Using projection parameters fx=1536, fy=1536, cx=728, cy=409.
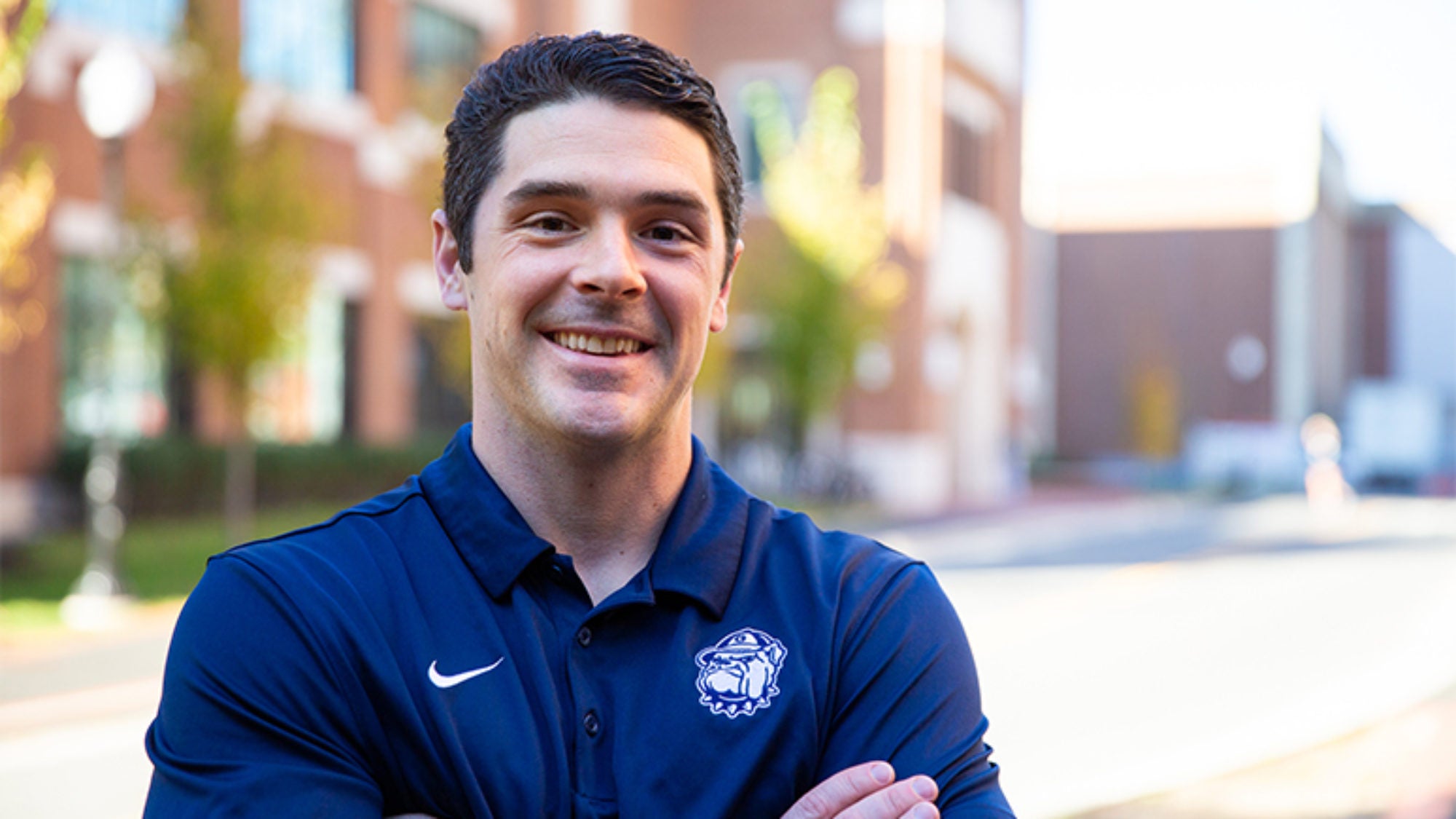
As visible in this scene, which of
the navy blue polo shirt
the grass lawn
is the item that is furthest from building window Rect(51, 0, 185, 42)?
the navy blue polo shirt

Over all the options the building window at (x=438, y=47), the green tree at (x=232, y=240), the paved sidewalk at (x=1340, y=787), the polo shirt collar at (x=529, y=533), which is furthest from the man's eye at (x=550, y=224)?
the building window at (x=438, y=47)

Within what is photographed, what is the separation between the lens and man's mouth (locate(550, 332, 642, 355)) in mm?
2326

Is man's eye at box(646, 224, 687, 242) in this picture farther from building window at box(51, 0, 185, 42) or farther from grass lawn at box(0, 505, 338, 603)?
building window at box(51, 0, 185, 42)

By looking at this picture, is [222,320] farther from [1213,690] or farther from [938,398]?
[938,398]

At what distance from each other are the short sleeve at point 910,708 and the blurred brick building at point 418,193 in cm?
1177

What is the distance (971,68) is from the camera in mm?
35125

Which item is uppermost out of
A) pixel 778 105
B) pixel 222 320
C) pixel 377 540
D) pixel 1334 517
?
pixel 778 105

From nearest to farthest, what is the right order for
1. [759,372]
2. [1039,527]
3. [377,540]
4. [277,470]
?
1. [377,540]
2. [277,470]
3. [1039,527]
4. [759,372]

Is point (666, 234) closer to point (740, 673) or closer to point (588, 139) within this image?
point (588, 139)

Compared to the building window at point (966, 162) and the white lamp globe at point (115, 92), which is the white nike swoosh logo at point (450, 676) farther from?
the building window at point (966, 162)

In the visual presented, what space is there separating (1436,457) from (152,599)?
4432 centimetres

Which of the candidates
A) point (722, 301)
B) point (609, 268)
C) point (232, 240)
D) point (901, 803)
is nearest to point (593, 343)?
point (609, 268)

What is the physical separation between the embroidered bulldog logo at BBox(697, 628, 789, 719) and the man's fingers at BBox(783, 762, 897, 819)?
0.14 metres

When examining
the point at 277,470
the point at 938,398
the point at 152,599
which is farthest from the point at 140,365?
the point at 938,398
